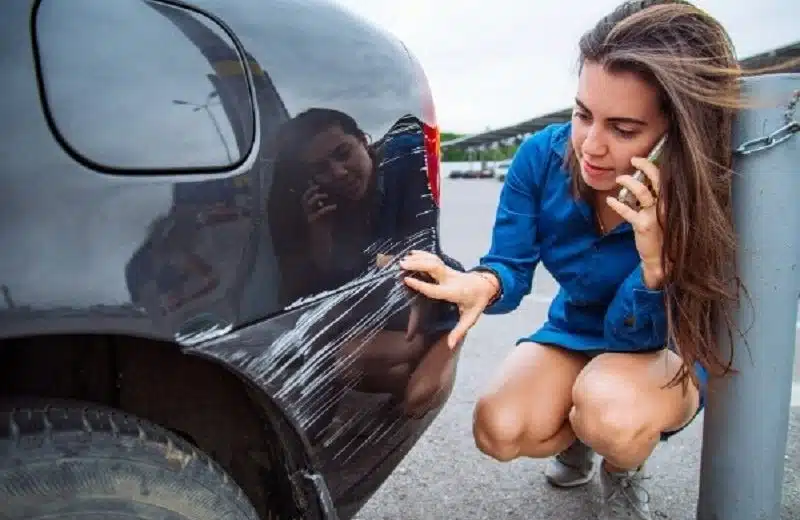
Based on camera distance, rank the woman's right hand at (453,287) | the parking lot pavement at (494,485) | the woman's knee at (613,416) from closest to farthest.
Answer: the woman's right hand at (453,287), the woman's knee at (613,416), the parking lot pavement at (494,485)

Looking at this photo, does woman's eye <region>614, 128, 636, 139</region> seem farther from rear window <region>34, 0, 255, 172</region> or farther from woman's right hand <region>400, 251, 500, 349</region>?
rear window <region>34, 0, 255, 172</region>

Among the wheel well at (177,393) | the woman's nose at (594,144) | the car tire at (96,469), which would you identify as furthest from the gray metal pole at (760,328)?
the car tire at (96,469)

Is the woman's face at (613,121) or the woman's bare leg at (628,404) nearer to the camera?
the woman's face at (613,121)

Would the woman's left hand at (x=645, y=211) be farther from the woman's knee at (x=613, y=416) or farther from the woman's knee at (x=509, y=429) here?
the woman's knee at (x=509, y=429)

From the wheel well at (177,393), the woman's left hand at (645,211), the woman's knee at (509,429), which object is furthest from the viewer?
the woman's knee at (509,429)

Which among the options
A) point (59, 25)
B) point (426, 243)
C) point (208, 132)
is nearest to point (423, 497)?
point (426, 243)

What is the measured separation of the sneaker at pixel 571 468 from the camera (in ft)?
7.00

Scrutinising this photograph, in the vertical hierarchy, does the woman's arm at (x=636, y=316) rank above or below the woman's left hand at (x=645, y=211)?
below

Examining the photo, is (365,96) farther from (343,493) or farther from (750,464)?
(750,464)

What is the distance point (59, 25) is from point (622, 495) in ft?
5.34

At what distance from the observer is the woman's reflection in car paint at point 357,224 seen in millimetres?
1032

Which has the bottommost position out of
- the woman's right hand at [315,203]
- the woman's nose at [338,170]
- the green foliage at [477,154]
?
the green foliage at [477,154]

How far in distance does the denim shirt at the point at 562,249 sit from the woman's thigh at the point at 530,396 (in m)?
0.08

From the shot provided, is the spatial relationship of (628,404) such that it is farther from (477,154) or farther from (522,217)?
(477,154)
